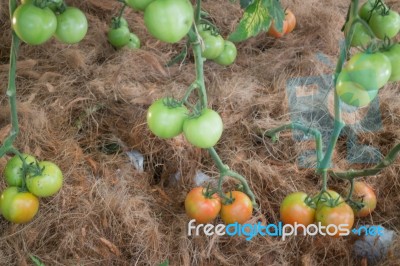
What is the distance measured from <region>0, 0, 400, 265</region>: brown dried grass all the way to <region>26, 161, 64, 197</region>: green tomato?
0.92 feet

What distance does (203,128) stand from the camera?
142 centimetres

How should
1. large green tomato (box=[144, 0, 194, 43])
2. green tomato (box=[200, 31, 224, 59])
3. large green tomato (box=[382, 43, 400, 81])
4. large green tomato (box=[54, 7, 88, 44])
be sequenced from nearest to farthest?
large green tomato (box=[144, 0, 194, 43]) < large green tomato (box=[382, 43, 400, 81]) < large green tomato (box=[54, 7, 88, 44]) < green tomato (box=[200, 31, 224, 59])

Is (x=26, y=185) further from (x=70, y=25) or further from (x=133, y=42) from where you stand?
(x=133, y=42)

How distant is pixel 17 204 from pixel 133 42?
4.71 ft

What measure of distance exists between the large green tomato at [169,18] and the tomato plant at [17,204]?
3.24ft

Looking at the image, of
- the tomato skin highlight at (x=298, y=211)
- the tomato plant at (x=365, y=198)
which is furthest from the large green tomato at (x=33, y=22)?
the tomato plant at (x=365, y=198)

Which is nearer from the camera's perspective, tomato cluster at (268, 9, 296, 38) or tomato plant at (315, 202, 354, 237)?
tomato plant at (315, 202, 354, 237)

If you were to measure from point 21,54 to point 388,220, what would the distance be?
2.21 meters

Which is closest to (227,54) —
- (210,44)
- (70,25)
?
(210,44)

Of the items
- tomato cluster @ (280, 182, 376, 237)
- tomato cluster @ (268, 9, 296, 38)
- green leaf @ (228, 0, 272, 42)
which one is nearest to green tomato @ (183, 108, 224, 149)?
green leaf @ (228, 0, 272, 42)

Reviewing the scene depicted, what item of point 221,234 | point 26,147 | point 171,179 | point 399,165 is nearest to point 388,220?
point 399,165

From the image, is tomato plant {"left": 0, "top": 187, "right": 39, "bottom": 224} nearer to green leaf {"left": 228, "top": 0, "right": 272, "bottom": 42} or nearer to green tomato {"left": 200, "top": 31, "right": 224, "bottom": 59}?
green tomato {"left": 200, "top": 31, "right": 224, "bottom": 59}

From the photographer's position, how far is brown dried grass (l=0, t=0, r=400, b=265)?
6.63 ft

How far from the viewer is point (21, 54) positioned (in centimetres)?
288
